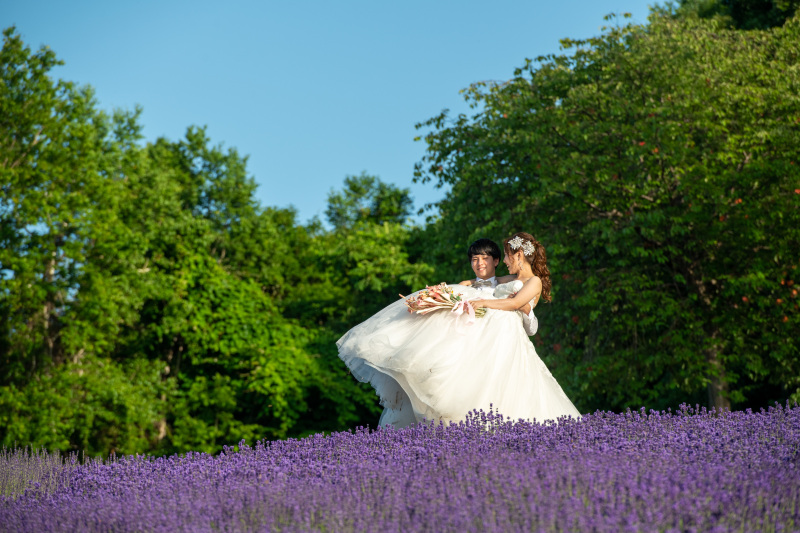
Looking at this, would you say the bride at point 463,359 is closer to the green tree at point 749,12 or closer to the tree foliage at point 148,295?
the tree foliage at point 148,295

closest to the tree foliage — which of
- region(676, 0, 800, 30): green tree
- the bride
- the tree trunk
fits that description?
the tree trunk

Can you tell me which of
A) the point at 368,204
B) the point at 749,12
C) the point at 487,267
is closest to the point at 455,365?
the point at 487,267

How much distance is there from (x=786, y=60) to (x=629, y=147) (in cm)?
457

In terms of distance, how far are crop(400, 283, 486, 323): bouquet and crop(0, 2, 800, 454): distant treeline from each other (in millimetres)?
8100

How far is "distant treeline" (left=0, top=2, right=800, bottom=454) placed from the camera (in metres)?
14.8

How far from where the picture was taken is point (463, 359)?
263 inches

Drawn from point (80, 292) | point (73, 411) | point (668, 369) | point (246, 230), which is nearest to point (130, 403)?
point (73, 411)

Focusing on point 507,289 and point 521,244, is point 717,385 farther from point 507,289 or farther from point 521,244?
point 507,289

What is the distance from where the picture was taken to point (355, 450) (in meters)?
5.50

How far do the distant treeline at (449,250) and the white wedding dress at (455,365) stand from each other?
798cm

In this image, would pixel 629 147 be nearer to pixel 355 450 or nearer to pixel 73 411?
pixel 355 450

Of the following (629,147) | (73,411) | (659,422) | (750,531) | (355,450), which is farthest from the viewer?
(73,411)

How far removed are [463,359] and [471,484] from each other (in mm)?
2555

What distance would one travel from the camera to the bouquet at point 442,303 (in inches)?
271
